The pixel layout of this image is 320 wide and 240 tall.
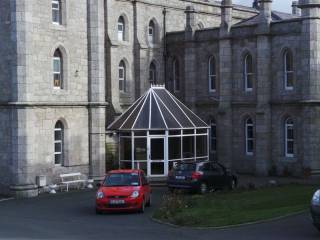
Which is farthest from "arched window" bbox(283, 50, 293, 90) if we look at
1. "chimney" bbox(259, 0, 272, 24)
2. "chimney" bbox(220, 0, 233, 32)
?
"chimney" bbox(220, 0, 233, 32)

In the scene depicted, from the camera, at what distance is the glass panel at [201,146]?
3841 centimetres

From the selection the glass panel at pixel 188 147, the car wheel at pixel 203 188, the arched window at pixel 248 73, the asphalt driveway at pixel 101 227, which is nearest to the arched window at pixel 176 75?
the arched window at pixel 248 73

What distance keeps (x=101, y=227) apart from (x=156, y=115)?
1555cm

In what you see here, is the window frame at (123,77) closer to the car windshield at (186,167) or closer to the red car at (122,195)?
the car windshield at (186,167)

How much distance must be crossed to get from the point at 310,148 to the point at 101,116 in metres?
11.0

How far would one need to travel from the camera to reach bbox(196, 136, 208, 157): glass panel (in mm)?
38406

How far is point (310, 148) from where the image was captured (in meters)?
35.4

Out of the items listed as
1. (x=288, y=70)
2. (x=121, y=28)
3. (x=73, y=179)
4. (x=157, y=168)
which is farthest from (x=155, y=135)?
(x=121, y=28)

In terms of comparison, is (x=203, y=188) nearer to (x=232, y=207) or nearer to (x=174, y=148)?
(x=232, y=207)

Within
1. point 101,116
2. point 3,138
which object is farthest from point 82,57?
point 3,138

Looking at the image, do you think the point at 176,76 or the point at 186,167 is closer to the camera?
the point at 186,167

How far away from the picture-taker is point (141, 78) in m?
41.7

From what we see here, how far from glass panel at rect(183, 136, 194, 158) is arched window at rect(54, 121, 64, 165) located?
7.08 meters

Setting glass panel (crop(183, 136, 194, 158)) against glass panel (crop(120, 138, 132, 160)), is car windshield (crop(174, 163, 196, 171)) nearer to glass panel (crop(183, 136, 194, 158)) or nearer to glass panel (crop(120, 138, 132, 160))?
glass panel (crop(120, 138, 132, 160))
